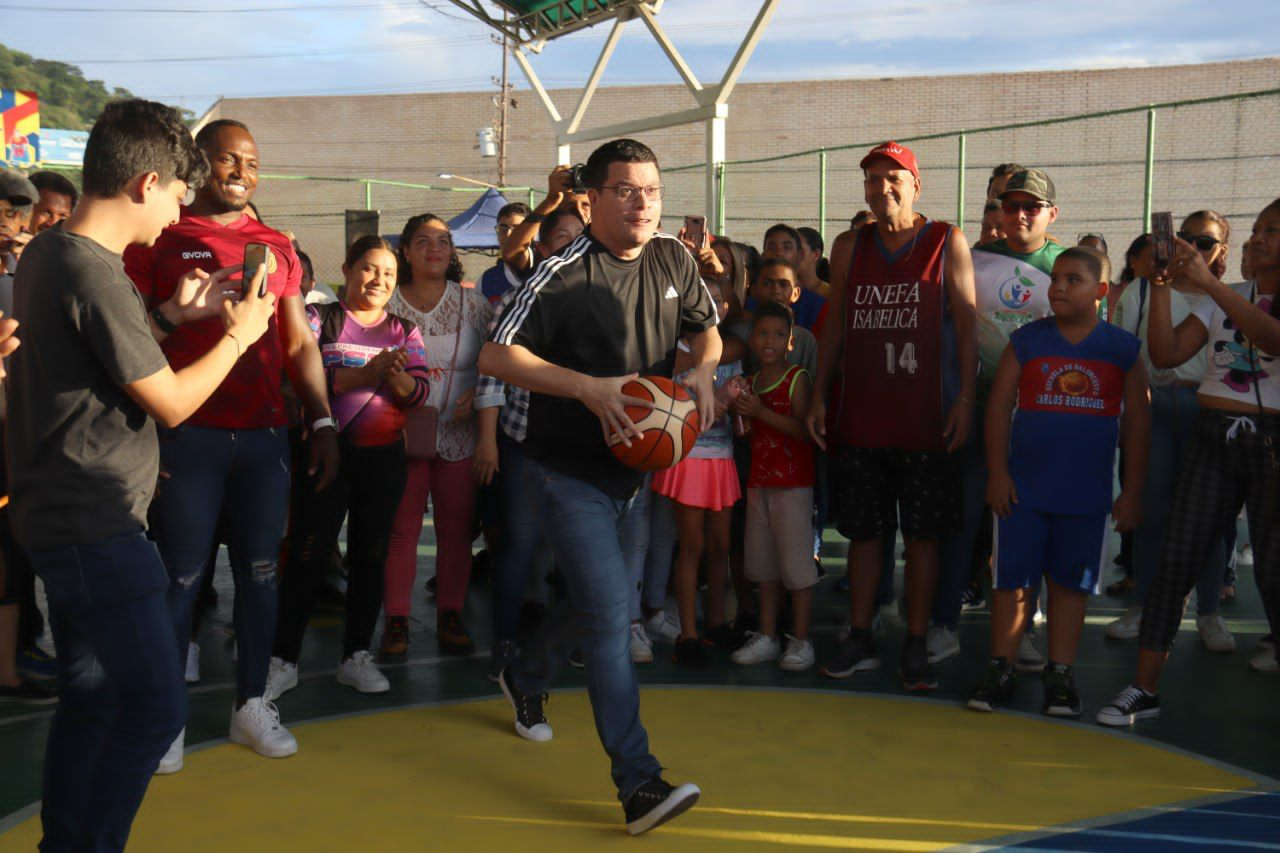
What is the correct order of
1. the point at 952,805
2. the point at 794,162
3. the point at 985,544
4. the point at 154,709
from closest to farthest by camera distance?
the point at 154,709 → the point at 952,805 → the point at 985,544 → the point at 794,162

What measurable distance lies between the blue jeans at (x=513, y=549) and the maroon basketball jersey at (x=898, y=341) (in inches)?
59.8

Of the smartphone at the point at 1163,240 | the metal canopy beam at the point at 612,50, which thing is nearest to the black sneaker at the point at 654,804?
the smartphone at the point at 1163,240

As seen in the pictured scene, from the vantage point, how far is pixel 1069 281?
187 inches

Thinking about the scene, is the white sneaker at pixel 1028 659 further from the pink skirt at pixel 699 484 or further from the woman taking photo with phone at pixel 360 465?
the woman taking photo with phone at pixel 360 465

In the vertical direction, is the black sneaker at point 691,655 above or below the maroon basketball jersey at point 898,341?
below

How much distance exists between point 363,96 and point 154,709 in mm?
39395

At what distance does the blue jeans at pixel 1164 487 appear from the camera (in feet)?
18.9

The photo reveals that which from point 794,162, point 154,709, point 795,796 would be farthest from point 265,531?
point 794,162

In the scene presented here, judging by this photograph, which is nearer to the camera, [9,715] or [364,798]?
[364,798]

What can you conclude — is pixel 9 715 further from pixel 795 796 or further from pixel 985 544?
pixel 985 544

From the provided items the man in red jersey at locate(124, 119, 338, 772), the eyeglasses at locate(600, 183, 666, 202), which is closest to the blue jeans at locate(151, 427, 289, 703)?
the man in red jersey at locate(124, 119, 338, 772)

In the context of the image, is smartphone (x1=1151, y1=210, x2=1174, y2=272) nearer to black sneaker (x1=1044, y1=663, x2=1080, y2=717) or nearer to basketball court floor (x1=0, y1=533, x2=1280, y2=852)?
black sneaker (x1=1044, y1=663, x2=1080, y2=717)

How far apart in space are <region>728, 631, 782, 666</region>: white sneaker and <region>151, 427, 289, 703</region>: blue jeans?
2.21 m

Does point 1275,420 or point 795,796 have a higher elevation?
point 1275,420
